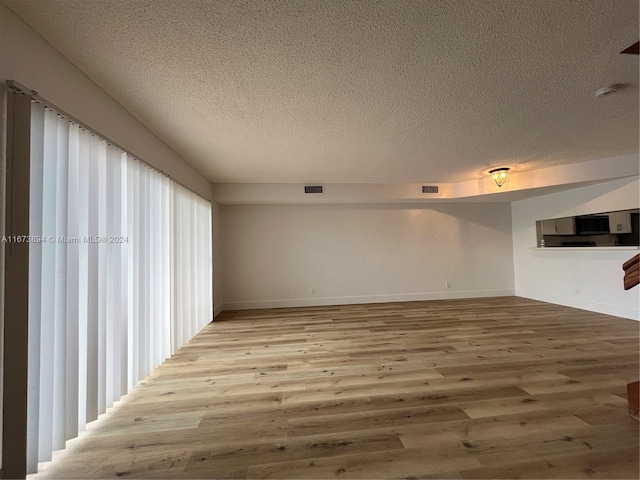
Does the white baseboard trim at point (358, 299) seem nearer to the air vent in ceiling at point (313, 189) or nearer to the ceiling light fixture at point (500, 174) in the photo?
the air vent in ceiling at point (313, 189)

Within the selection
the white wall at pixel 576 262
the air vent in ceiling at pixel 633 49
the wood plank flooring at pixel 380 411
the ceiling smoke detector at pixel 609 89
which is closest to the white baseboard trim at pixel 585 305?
the white wall at pixel 576 262

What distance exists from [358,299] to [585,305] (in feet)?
13.9

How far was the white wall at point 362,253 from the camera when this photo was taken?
17.9 feet

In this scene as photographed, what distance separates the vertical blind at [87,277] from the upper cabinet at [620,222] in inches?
269

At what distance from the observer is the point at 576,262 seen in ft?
15.6

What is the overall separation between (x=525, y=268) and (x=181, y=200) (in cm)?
736

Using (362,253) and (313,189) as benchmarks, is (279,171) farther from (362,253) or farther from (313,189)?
(362,253)

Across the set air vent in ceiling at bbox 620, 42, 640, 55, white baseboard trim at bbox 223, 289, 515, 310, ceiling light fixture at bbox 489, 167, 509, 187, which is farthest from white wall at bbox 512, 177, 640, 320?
air vent in ceiling at bbox 620, 42, 640, 55

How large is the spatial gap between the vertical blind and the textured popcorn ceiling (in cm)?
59

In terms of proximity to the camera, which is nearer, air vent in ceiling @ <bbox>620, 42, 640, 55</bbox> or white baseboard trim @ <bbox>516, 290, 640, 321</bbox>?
air vent in ceiling @ <bbox>620, 42, 640, 55</bbox>

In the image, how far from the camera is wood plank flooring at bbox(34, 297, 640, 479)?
1414 mm

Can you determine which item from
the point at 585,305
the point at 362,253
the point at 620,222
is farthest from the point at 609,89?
the point at 585,305

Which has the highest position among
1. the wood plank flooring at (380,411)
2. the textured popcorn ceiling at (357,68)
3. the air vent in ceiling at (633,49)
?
the textured popcorn ceiling at (357,68)

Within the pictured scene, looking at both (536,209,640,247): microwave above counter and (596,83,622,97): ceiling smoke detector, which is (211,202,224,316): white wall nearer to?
(596,83,622,97): ceiling smoke detector
